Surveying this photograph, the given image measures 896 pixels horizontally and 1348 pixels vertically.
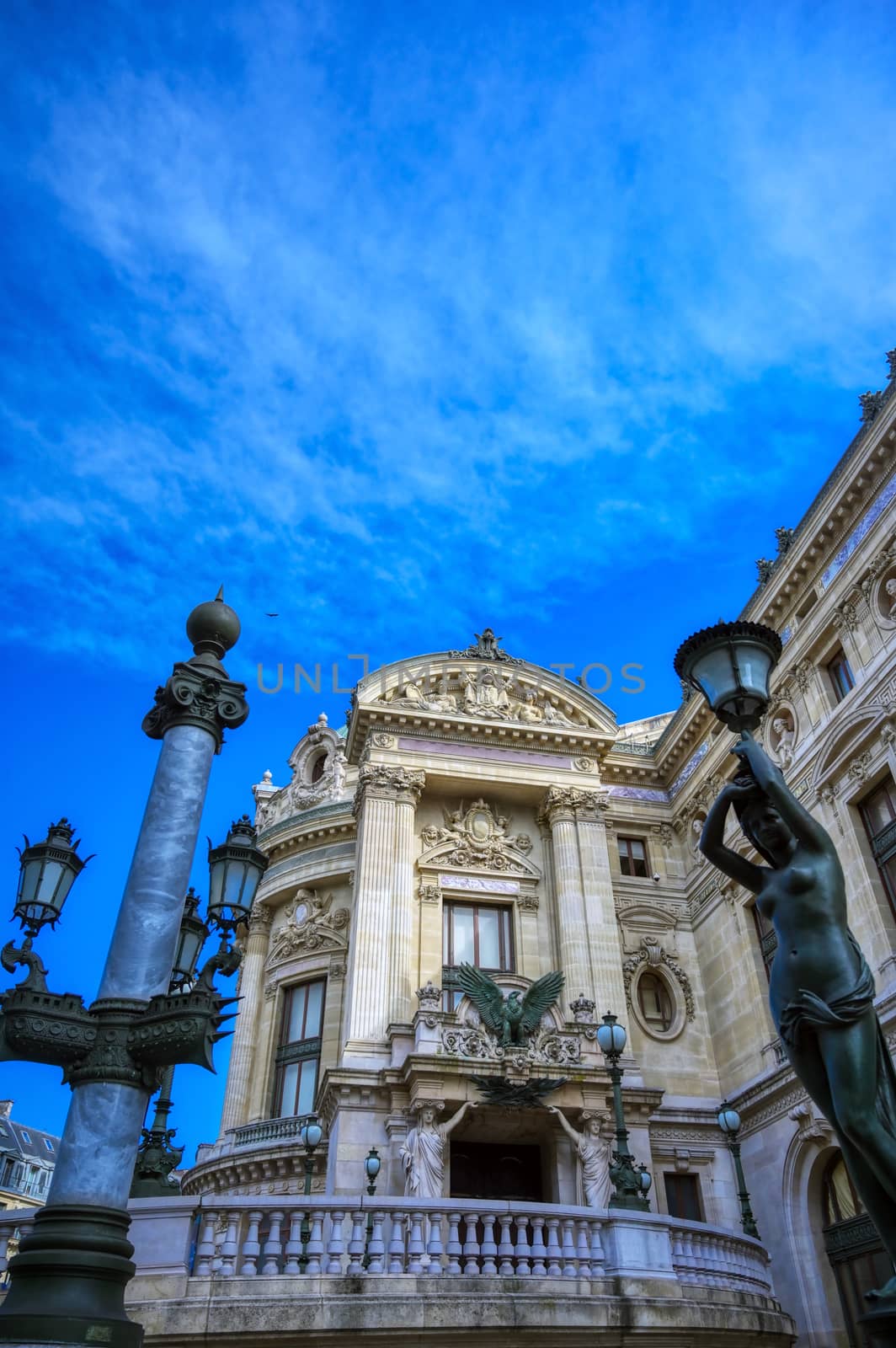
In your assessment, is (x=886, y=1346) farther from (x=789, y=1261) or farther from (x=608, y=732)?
(x=608, y=732)

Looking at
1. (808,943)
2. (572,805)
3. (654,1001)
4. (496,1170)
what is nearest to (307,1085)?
(496,1170)

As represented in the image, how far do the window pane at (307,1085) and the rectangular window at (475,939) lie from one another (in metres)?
5.27

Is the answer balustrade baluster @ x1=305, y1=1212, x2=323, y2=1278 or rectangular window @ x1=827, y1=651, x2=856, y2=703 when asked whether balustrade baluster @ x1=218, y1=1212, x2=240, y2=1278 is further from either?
rectangular window @ x1=827, y1=651, x2=856, y2=703

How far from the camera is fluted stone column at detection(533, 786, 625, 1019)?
80.0 ft

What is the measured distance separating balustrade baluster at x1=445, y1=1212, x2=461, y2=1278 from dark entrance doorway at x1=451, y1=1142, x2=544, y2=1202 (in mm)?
9954

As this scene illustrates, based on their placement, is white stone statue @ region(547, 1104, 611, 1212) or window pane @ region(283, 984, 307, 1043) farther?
window pane @ region(283, 984, 307, 1043)

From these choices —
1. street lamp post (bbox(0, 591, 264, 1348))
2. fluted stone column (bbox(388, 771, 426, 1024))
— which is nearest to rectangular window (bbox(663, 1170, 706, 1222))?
fluted stone column (bbox(388, 771, 426, 1024))

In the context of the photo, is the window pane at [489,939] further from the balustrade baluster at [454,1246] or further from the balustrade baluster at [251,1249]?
the balustrade baluster at [251,1249]

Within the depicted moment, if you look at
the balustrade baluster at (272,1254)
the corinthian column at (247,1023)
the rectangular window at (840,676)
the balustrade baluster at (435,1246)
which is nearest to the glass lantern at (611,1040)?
the balustrade baluster at (435,1246)

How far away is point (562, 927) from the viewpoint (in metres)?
25.4

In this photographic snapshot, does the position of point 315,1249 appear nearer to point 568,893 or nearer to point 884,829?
point 884,829

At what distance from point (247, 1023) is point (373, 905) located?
758 cm

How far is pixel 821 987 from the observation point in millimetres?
5332

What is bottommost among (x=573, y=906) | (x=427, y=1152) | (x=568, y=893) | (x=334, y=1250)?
(x=334, y=1250)
